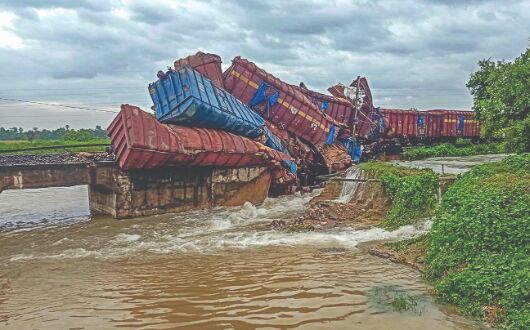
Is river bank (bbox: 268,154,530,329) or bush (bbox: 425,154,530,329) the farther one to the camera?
river bank (bbox: 268,154,530,329)

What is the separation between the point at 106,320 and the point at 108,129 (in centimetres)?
938

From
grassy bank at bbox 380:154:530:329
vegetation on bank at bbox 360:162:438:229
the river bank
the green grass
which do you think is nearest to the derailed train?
the river bank

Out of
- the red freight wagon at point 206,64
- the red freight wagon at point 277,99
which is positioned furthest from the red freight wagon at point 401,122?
the red freight wagon at point 206,64

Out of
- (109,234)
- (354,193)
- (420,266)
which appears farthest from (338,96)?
(420,266)

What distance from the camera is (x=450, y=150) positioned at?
33.0m

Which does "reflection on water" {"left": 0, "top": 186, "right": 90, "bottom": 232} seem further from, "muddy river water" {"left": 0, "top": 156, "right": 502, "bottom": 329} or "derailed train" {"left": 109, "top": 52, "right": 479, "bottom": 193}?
"derailed train" {"left": 109, "top": 52, "right": 479, "bottom": 193}

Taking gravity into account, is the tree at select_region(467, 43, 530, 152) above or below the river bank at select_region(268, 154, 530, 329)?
above

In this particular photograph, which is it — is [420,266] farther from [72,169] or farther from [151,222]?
[72,169]

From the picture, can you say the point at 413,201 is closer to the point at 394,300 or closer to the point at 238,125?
the point at 394,300

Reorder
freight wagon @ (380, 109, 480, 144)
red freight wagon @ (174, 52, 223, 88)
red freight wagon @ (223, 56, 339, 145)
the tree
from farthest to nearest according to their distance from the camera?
freight wagon @ (380, 109, 480, 144) < red freight wagon @ (223, 56, 339, 145) < red freight wagon @ (174, 52, 223, 88) < the tree

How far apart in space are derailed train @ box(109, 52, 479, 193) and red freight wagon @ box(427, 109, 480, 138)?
416cm

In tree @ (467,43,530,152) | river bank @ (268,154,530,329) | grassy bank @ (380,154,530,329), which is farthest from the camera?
tree @ (467,43,530,152)

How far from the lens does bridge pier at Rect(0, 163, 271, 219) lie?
529 inches

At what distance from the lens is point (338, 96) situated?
26.4 m
